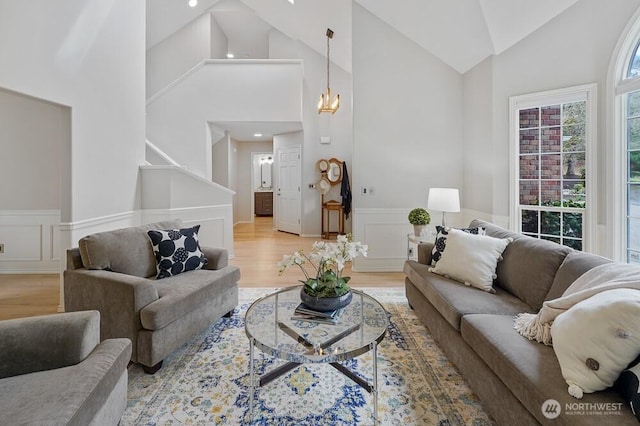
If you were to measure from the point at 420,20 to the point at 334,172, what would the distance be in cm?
360

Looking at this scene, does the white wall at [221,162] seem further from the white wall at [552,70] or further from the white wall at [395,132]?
the white wall at [552,70]

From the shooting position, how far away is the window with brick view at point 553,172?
10.3ft

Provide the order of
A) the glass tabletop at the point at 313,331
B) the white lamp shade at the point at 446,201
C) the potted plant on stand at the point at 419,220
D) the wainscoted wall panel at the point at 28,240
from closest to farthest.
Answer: the glass tabletop at the point at 313,331
the white lamp shade at the point at 446,201
the potted plant on stand at the point at 419,220
the wainscoted wall panel at the point at 28,240

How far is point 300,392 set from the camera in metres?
1.79

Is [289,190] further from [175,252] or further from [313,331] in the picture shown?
[313,331]

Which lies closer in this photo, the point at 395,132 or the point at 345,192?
the point at 395,132

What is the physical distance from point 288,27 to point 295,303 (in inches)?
260

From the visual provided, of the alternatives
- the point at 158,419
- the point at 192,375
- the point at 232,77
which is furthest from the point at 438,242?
the point at 232,77

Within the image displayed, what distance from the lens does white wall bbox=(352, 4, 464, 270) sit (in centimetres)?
421

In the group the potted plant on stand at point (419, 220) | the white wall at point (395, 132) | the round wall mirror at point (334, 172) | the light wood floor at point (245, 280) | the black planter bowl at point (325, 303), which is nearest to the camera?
the black planter bowl at point (325, 303)

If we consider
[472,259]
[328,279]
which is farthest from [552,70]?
[328,279]

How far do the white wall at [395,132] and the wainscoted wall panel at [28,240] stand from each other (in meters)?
4.00

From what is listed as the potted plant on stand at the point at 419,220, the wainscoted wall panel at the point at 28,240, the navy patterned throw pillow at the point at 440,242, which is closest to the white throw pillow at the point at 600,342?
the navy patterned throw pillow at the point at 440,242

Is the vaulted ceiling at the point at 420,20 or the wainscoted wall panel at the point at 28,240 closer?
the vaulted ceiling at the point at 420,20
